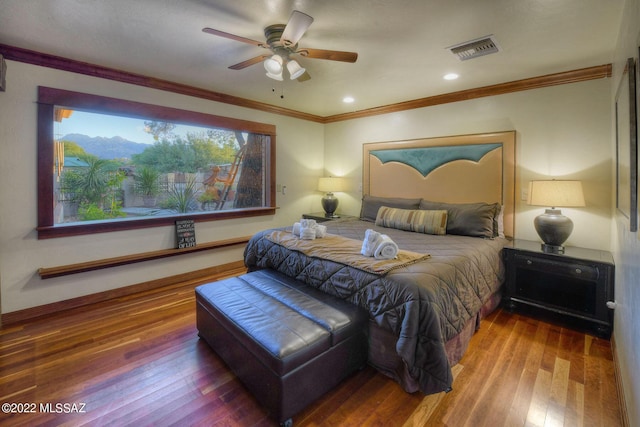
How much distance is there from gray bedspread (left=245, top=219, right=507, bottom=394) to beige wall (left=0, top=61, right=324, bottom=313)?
1.52m

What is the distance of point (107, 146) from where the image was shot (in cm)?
328

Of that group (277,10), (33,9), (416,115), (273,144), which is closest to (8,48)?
(33,9)

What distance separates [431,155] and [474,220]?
117cm

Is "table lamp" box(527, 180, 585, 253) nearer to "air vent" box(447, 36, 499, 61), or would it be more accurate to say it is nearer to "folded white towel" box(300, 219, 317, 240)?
"air vent" box(447, 36, 499, 61)

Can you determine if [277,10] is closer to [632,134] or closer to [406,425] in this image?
[632,134]

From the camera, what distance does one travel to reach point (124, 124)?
337cm

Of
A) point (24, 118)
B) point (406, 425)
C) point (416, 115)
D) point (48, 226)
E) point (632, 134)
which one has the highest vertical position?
point (416, 115)

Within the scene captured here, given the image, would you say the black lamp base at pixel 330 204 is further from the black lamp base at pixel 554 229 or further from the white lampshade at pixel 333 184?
the black lamp base at pixel 554 229

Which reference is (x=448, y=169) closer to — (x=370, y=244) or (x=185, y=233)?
(x=370, y=244)

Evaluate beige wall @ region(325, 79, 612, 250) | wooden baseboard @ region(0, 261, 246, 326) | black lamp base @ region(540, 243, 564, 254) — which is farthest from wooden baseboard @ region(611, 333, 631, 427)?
wooden baseboard @ region(0, 261, 246, 326)

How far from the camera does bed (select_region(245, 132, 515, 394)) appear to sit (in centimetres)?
181

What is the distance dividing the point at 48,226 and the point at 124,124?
50.6 inches

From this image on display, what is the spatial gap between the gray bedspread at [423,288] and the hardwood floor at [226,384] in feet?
Answer: 0.97

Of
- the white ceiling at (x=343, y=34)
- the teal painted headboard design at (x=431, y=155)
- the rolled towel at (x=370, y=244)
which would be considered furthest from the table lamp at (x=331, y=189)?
the rolled towel at (x=370, y=244)
